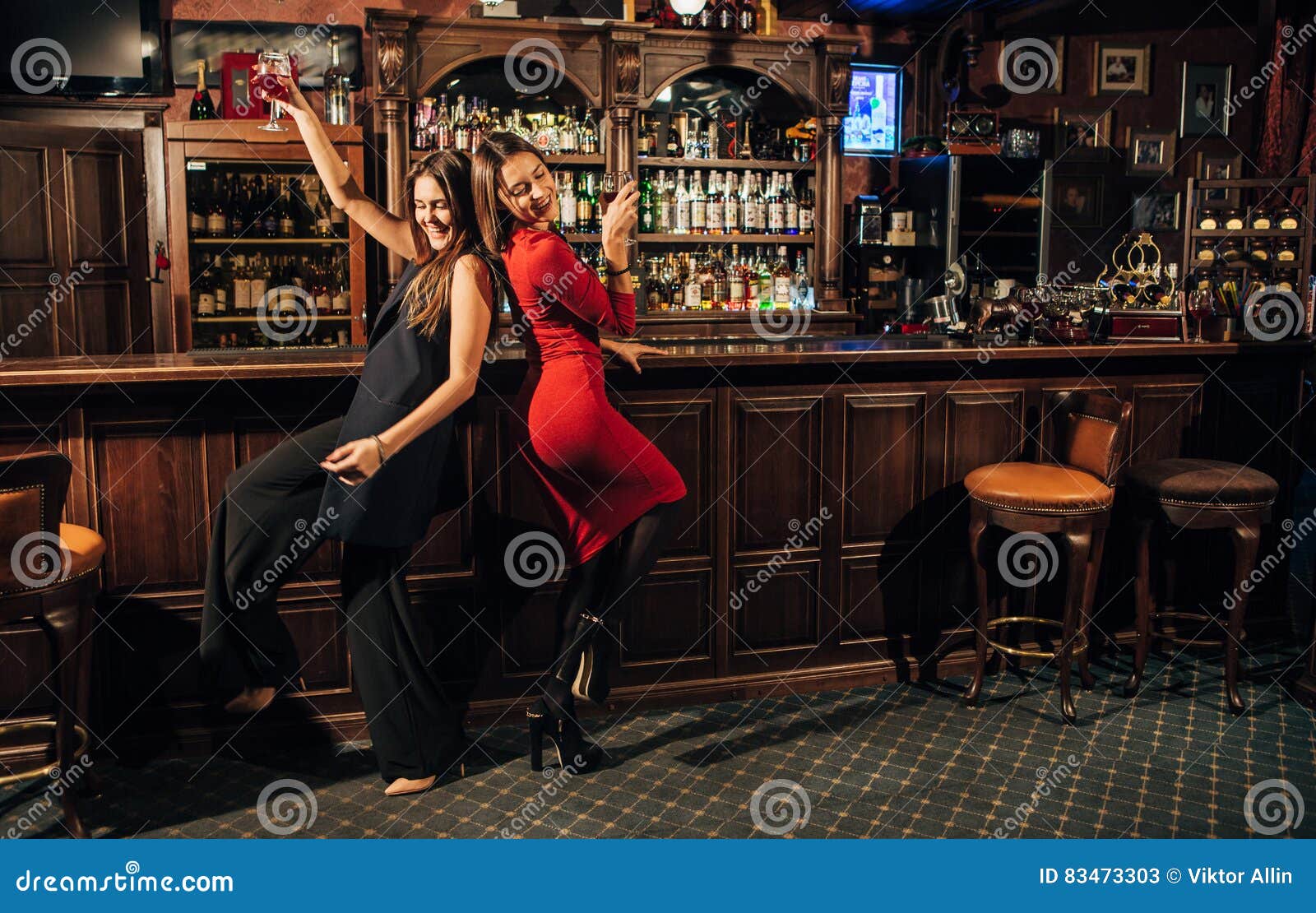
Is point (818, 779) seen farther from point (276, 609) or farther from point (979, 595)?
point (276, 609)

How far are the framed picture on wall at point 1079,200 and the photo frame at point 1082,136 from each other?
6.0 inches

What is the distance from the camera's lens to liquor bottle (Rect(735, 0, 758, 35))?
20.1 ft

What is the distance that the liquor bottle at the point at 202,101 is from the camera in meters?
5.65

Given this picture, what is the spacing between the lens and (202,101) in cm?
571

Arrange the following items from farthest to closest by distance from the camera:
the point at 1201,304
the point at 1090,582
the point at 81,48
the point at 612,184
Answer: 1. the point at 81,48
2. the point at 1201,304
3. the point at 612,184
4. the point at 1090,582

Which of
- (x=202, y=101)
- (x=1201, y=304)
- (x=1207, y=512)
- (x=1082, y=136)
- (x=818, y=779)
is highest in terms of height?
(x=1082, y=136)

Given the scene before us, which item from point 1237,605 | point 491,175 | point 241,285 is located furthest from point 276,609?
point 241,285

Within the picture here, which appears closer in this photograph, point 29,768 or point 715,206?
point 29,768

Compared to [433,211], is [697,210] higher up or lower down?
higher up

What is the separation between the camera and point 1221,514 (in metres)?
3.57

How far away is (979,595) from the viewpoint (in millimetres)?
3619

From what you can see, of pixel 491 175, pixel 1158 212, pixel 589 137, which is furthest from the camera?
pixel 1158 212

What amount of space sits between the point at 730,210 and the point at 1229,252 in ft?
8.77

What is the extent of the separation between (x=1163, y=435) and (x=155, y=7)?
5.39 m
